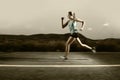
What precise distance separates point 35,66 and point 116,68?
118 inches

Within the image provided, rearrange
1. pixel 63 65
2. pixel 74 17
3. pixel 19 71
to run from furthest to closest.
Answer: pixel 74 17 → pixel 63 65 → pixel 19 71

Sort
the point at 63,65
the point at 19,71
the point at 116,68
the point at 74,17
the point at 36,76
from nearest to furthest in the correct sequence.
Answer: the point at 36,76
the point at 19,71
the point at 116,68
the point at 63,65
the point at 74,17

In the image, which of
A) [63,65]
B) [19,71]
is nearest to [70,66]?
[63,65]

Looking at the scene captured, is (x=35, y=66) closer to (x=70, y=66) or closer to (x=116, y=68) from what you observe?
(x=70, y=66)

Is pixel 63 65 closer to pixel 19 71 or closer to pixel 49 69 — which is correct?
pixel 49 69

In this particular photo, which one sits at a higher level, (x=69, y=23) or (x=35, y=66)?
(x=69, y=23)

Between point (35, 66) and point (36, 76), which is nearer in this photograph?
point (36, 76)

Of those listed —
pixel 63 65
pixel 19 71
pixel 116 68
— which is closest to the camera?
pixel 19 71

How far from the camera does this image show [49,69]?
13.5 meters

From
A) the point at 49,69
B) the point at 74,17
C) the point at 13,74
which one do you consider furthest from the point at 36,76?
the point at 74,17

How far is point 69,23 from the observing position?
16578 mm

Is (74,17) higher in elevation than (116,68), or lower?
higher

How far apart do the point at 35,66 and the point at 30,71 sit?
151 cm

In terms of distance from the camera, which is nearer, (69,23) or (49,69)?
(49,69)
